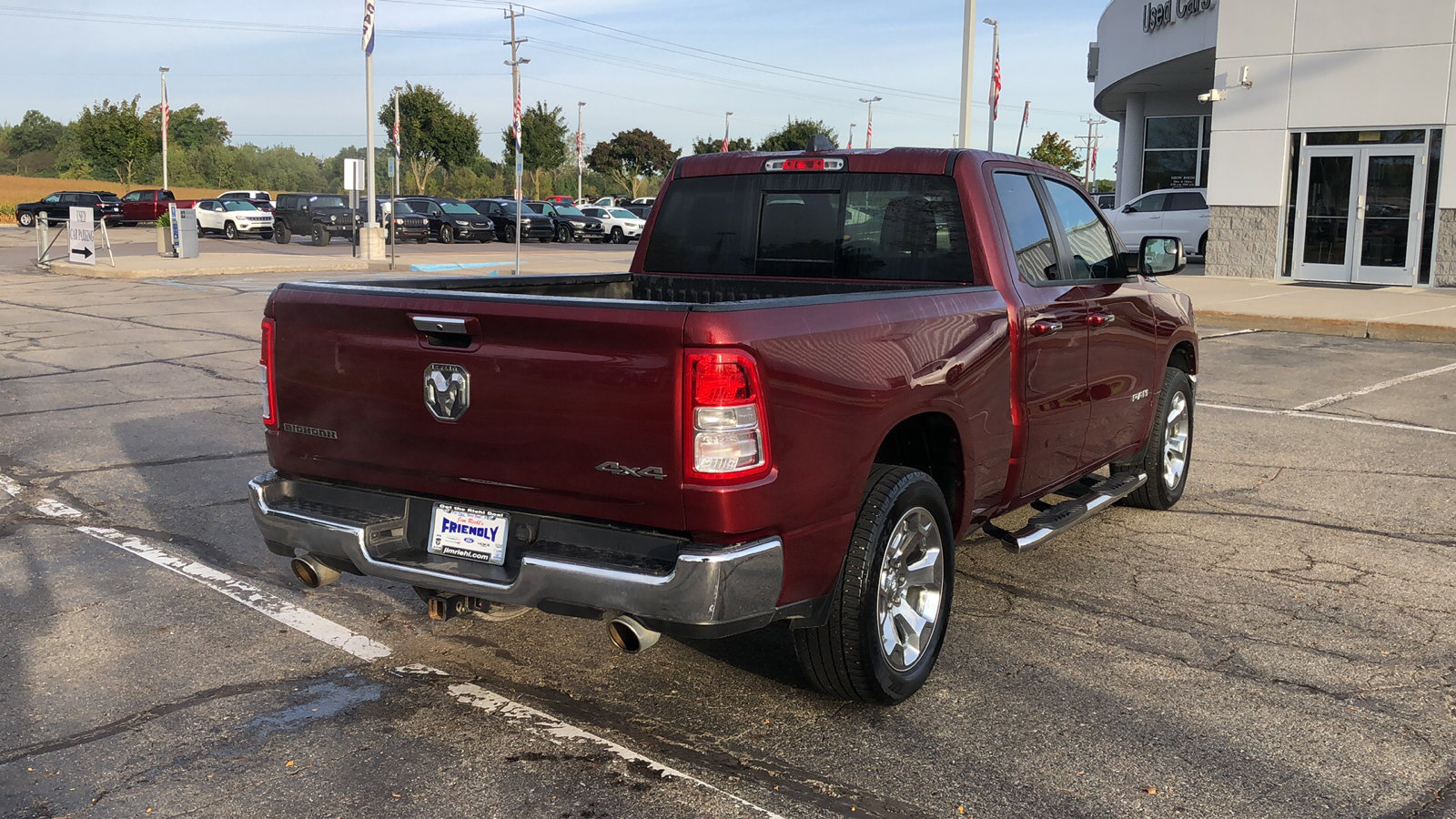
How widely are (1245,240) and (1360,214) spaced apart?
209cm

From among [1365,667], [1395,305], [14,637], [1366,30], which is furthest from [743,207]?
[1366,30]

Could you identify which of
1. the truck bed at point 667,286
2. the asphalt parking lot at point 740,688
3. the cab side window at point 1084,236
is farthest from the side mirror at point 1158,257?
the truck bed at point 667,286

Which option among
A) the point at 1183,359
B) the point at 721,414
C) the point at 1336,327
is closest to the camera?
the point at 721,414

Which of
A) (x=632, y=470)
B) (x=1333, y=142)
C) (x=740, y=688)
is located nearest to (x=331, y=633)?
(x=740, y=688)

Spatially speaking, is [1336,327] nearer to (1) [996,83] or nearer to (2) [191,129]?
(1) [996,83]

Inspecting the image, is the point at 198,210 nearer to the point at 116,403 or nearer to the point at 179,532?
the point at 116,403

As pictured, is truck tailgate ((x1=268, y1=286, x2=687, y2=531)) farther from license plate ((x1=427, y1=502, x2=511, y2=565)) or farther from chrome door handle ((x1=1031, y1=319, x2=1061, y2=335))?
chrome door handle ((x1=1031, y1=319, x2=1061, y2=335))

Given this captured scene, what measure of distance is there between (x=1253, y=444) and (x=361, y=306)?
7027 mm

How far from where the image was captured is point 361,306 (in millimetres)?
3975

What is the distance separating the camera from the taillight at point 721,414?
11.0 ft

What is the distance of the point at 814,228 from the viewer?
5262 mm

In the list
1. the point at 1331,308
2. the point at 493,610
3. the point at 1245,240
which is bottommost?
the point at 493,610

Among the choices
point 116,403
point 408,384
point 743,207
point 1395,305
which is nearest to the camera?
point 408,384

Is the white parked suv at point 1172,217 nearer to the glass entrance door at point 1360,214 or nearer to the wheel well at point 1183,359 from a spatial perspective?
the glass entrance door at point 1360,214
